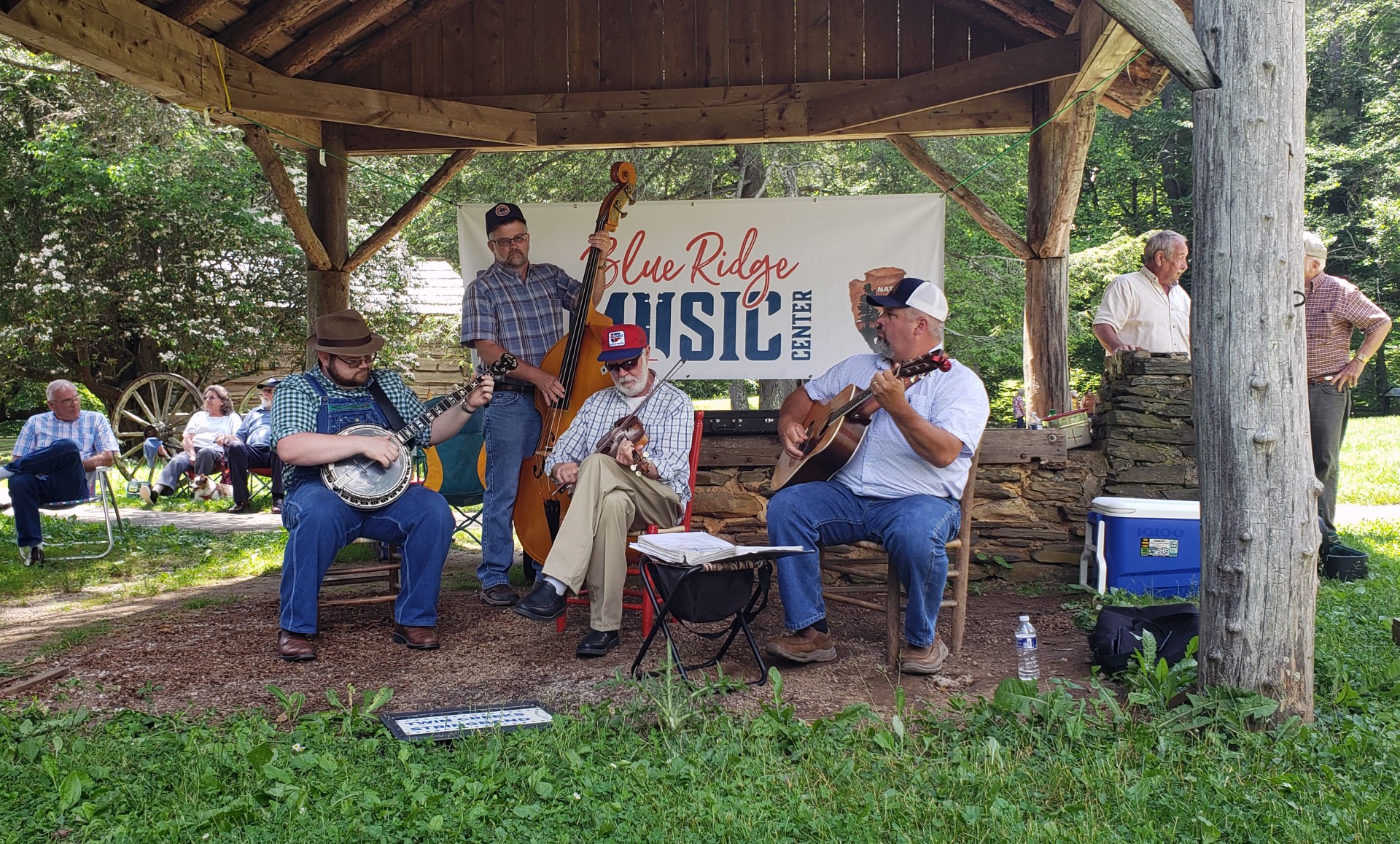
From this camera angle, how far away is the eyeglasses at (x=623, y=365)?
477 cm

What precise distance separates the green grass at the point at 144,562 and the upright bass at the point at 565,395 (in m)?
2.05

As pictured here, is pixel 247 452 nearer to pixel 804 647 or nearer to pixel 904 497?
pixel 804 647

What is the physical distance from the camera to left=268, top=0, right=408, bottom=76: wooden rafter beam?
20.1 feet

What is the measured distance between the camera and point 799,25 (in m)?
6.55

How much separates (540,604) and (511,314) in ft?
6.29

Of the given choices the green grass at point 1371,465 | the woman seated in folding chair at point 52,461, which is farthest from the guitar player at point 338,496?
the green grass at point 1371,465

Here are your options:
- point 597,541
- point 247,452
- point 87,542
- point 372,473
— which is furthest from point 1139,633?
point 247,452

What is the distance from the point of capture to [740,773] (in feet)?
9.80

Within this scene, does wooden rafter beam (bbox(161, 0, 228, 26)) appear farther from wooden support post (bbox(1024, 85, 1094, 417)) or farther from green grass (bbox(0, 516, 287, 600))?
wooden support post (bbox(1024, 85, 1094, 417))

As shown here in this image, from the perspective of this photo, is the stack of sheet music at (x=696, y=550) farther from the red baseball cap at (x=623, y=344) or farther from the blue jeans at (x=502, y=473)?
the blue jeans at (x=502, y=473)

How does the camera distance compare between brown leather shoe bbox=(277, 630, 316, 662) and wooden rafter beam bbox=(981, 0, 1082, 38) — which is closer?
brown leather shoe bbox=(277, 630, 316, 662)

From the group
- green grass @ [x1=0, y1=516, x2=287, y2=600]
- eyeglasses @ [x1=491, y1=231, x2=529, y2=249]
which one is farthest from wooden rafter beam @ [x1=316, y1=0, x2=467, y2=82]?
green grass @ [x1=0, y1=516, x2=287, y2=600]

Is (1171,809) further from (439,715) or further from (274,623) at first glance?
(274,623)

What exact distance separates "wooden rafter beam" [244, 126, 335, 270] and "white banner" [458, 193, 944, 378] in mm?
922
